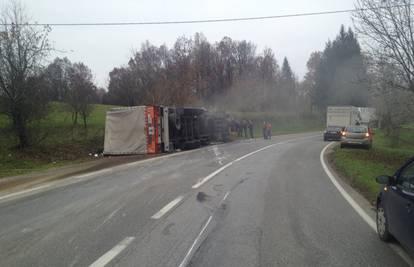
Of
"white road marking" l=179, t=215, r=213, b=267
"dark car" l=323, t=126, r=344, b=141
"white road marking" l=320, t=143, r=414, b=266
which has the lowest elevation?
"dark car" l=323, t=126, r=344, b=141

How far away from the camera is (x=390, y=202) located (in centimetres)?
568

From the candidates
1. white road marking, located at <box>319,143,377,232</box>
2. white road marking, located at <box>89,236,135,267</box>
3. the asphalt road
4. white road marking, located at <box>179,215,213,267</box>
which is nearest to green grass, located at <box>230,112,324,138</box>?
white road marking, located at <box>319,143,377,232</box>

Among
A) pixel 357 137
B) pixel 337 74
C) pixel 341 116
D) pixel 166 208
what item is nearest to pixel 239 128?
pixel 341 116

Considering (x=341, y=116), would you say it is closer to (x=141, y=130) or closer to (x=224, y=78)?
(x=141, y=130)

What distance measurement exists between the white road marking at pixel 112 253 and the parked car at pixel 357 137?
73.8ft

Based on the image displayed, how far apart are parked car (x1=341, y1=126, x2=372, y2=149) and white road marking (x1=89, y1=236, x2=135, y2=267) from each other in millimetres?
22482

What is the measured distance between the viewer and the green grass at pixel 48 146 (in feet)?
65.6

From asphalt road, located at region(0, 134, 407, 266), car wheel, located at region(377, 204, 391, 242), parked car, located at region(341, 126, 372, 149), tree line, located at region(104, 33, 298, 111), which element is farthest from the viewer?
tree line, located at region(104, 33, 298, 111)

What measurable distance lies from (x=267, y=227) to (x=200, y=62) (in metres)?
70.0

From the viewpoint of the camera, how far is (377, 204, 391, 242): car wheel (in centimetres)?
590

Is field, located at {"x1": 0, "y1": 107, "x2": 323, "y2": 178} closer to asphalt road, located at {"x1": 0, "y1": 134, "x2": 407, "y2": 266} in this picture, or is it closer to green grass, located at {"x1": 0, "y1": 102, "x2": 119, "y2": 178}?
green grass, located at {"x1": 0, "y1": 102, "x2": 119, "y2": 178}

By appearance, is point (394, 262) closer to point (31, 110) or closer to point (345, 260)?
point (345, 260)

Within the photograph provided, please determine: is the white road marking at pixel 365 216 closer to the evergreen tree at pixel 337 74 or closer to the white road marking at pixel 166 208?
the white road marking at pixel 166 208

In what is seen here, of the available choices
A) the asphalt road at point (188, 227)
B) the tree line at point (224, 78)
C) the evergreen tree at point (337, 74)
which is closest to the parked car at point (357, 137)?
the tree line at point (224, 78)
